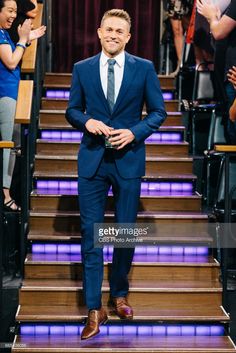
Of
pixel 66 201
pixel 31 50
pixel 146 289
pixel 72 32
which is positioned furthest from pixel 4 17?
pixel 72 32

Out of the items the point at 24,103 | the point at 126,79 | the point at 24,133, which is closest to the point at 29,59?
the point at 24,103

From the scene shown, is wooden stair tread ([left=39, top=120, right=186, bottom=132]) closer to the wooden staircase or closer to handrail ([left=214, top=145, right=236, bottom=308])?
the wooden staircase

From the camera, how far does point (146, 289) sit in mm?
4547

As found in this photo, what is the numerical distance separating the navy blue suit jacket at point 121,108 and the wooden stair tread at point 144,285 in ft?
2.42

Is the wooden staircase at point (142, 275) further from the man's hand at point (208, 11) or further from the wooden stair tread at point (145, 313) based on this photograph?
the man's hand at point (208, 11)

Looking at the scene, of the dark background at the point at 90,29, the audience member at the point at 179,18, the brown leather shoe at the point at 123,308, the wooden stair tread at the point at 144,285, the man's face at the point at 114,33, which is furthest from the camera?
the dark background at the point at 90,29

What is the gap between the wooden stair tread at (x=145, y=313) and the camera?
437cm

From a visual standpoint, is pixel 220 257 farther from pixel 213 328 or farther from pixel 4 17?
pixel 4 17

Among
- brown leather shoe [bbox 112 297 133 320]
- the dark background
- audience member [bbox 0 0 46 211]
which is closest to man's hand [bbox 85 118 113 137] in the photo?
brown leather shoe [bbox 112 297 133 320]

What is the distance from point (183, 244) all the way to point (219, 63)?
4.68 feet

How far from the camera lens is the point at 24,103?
4.58 meters

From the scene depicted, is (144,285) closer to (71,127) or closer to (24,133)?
(24,133)

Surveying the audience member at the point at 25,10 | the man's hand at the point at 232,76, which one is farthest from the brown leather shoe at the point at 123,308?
the audience member at the point at 25,10

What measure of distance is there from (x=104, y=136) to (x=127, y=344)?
111 centimetres
